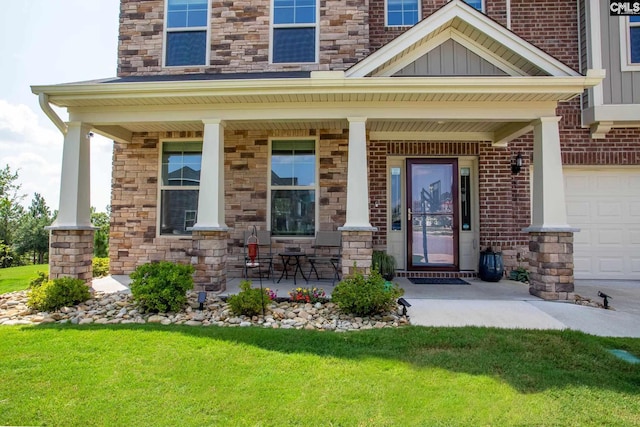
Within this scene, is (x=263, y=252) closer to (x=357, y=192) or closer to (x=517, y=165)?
(x=357, y=192)

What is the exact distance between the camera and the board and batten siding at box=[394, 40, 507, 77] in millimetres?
5469

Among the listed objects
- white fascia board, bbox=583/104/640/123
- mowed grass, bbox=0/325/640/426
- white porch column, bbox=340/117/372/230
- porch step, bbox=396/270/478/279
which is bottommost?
mowed grass, bbox=0/325/640/426

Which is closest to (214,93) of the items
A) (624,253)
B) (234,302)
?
(234,302)

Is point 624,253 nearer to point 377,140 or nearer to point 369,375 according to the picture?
point 377,140

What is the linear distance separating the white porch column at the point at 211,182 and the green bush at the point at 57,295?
5.66ft

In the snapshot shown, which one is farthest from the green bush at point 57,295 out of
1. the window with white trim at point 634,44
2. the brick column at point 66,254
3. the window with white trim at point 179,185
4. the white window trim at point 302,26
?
the window with white trim at point 634,44

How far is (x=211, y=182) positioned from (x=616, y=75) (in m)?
7.62

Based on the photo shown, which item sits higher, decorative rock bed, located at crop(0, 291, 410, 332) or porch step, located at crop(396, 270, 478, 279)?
porch step, located at crop(396, 270, 478, 279)

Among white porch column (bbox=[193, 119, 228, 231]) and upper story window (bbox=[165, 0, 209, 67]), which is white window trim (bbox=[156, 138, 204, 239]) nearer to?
upper story window (bbox=[165, 0, 209, 67])

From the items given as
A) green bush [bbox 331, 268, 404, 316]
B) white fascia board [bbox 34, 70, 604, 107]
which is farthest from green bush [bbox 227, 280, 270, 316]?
white fascia board [bbox 34, 70, 604, 107]

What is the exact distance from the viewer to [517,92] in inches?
197

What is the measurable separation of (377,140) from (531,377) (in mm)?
5039

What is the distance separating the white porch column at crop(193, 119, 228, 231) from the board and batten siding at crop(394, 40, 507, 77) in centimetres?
287

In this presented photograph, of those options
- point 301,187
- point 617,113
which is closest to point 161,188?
point 301,187
